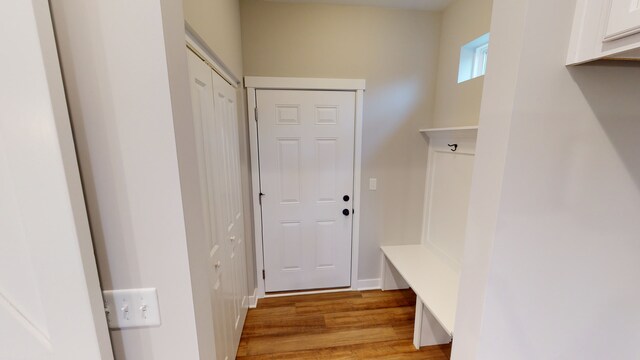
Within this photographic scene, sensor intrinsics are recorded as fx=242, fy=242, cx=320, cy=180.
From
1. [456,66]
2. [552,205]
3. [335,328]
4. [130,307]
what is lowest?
[335,328]

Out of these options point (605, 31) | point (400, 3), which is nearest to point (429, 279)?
point (605, 31)

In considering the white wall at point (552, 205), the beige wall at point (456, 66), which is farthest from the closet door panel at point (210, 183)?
the beige wall at point (456, 66)

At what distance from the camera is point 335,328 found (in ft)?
6.56

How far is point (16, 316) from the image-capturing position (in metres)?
0.59

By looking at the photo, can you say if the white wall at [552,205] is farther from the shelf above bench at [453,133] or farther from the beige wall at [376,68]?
the beige wall at [376,68]

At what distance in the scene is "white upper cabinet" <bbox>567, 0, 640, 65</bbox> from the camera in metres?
0.58

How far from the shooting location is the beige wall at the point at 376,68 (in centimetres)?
205

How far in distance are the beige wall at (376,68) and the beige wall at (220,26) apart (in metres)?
0.20

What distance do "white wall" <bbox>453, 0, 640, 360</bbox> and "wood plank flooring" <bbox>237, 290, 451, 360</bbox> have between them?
108 centimetres

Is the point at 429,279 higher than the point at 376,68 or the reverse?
the reverse

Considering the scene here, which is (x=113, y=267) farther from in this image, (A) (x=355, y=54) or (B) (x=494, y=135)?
(A) (x=355, y=54)

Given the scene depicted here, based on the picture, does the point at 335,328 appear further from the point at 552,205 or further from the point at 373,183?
the point at 552,205

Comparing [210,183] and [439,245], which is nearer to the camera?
[210,183]

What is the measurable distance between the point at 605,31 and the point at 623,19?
4 cm
